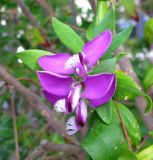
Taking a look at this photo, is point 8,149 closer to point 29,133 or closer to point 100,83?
point 29,133

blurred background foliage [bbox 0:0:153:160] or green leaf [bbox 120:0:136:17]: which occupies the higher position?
green leaf [bbox 120:0:136:17]

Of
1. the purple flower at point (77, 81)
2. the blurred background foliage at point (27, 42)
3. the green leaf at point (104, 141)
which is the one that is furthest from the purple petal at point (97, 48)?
the blurred background foliage at point (27, 42)

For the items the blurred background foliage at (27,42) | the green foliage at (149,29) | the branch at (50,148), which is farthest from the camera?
the blurred background foliage at (27,42)

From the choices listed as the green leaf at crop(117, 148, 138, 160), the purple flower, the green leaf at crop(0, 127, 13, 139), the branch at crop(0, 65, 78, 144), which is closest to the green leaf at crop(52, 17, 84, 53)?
the purple flower

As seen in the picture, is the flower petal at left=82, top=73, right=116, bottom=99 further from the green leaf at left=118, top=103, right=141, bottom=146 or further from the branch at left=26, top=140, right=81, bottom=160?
the branch at left=26, top=140, right=81, bottom=160

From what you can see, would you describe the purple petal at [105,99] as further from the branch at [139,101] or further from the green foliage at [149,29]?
the green foliage at [149,29]

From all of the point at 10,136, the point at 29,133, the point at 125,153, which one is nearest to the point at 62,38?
the point at 125,153

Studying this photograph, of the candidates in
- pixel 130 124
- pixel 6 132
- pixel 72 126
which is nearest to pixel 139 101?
pixel 130 124
